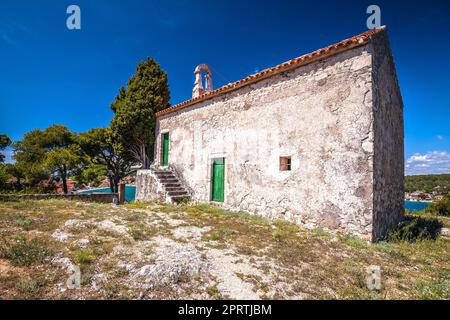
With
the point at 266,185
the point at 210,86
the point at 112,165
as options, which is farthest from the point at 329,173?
the point at 112,165

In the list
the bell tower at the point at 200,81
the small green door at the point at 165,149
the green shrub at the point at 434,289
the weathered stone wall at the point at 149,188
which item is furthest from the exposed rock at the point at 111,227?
the bell tower at the point at 200,81

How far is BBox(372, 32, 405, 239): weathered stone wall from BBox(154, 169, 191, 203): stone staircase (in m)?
7.72

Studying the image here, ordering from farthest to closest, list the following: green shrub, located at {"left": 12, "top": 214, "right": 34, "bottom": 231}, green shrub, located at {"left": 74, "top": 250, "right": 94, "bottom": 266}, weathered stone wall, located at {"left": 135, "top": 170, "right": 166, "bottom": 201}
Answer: weathered stone wall, located at {"left": 135, "top": 170, "right": 166, "bottom": 201}
green shrub, located at {"left": 12, "top": 214, "right": 34, "bottom": 231}
green shrub, located at {"left": 74, "top": 250, "right": 94, "bottom": 266}

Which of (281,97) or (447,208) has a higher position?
(281,97)

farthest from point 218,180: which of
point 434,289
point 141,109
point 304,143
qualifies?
point 141,109

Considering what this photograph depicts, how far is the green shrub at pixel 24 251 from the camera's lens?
3465 millimetres

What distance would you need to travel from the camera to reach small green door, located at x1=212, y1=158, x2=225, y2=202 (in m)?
→ 9.56

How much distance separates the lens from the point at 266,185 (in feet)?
26.1

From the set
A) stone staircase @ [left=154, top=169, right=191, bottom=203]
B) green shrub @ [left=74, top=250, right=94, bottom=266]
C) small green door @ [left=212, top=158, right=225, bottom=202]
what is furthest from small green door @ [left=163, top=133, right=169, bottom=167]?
green shrub @ [left=74, top=250, right=94, bottom=266]

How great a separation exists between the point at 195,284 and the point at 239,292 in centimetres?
66

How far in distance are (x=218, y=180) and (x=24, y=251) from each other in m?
6.82

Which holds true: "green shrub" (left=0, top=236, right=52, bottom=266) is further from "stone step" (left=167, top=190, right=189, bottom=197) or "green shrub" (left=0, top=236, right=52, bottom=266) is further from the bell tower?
the bell tower
